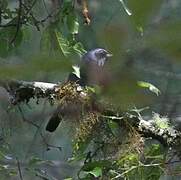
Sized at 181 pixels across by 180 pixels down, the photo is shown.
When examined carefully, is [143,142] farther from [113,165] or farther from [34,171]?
[34,171]

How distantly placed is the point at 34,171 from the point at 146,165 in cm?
40

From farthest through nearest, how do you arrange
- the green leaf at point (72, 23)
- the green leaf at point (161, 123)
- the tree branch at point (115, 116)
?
the green leaf at point (161, 123) → the tree branch at point (115, 116) → the green leaf at point (72, 23)

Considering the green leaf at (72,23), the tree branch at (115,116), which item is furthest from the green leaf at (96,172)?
the green leaf at (72,23)

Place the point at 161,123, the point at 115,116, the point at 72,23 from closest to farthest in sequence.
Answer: the point at 72,23 < the point at 115,116 < the point at 161,123

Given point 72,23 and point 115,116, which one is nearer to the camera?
point 72,23

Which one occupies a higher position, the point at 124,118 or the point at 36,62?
the point at 124,118

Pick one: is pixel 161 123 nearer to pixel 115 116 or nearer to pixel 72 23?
pixel 115 116

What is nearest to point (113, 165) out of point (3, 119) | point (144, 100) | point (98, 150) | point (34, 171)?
point (98, 150)

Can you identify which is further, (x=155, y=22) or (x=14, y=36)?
(x=14, y=36)

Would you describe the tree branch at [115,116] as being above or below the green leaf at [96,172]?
above

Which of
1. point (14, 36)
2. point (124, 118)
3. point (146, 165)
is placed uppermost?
point (14, 36)

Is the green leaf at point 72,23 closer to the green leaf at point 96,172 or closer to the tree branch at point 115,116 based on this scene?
the tree branch at point 115,116

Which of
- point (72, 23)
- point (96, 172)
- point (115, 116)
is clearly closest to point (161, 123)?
point (115, 116)

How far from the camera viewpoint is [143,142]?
5.36 feet
